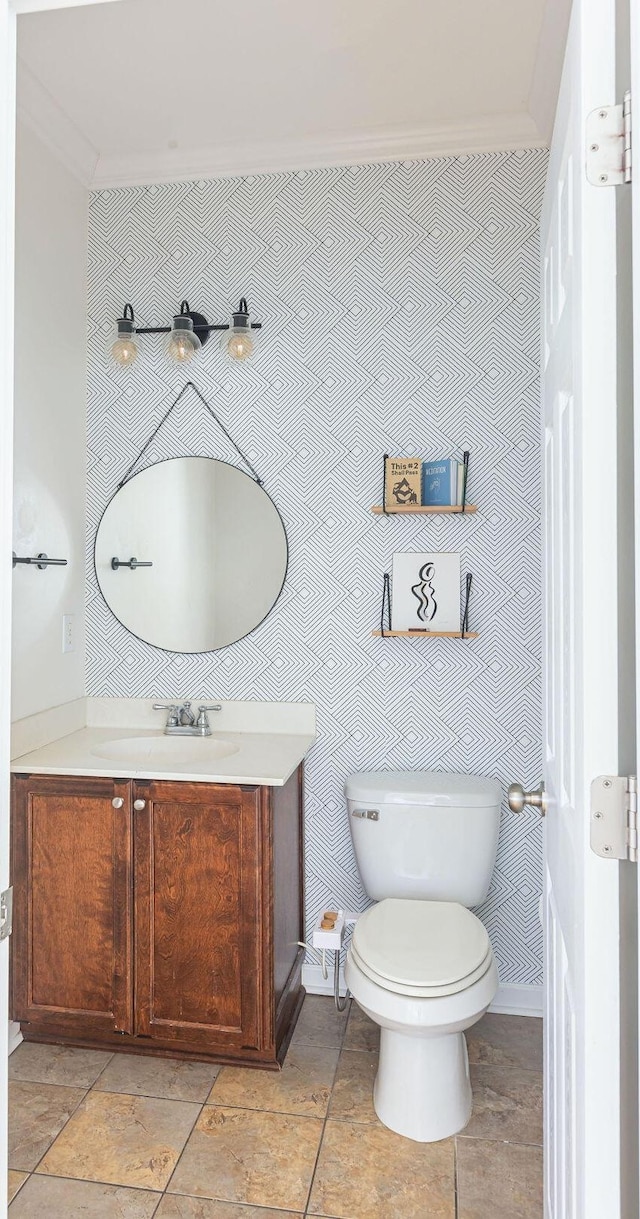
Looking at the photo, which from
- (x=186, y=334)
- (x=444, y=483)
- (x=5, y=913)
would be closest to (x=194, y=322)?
(x=186, y=334)

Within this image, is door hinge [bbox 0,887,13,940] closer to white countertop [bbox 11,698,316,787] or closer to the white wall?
white countertop [bbox 11,698,316,787]

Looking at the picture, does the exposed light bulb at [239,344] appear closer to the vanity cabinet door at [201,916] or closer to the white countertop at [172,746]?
the white countertop at [172,746]

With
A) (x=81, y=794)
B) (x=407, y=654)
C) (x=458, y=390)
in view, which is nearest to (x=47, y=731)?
(x=81, y=794)

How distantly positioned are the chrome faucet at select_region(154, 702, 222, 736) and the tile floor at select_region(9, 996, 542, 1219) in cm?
94

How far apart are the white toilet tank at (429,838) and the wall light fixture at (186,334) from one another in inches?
56.7

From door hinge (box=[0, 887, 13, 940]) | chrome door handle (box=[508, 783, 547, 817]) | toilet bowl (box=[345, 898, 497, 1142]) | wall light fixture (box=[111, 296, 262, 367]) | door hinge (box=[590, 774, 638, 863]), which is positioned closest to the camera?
door hinge (box=[590, 774, 638, 863])

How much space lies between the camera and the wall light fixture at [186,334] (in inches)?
97.4

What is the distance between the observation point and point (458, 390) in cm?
247

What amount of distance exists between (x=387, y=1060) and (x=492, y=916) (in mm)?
648

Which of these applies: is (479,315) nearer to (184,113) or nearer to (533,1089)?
(184,113)

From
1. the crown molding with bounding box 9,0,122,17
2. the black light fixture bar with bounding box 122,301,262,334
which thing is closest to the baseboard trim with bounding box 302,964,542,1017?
the black light fixture bar with bounding box 122,301,262,334

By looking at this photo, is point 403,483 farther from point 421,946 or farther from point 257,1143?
point 257,1143

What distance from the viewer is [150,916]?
213 cm

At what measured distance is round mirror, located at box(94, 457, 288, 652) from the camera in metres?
2.60
